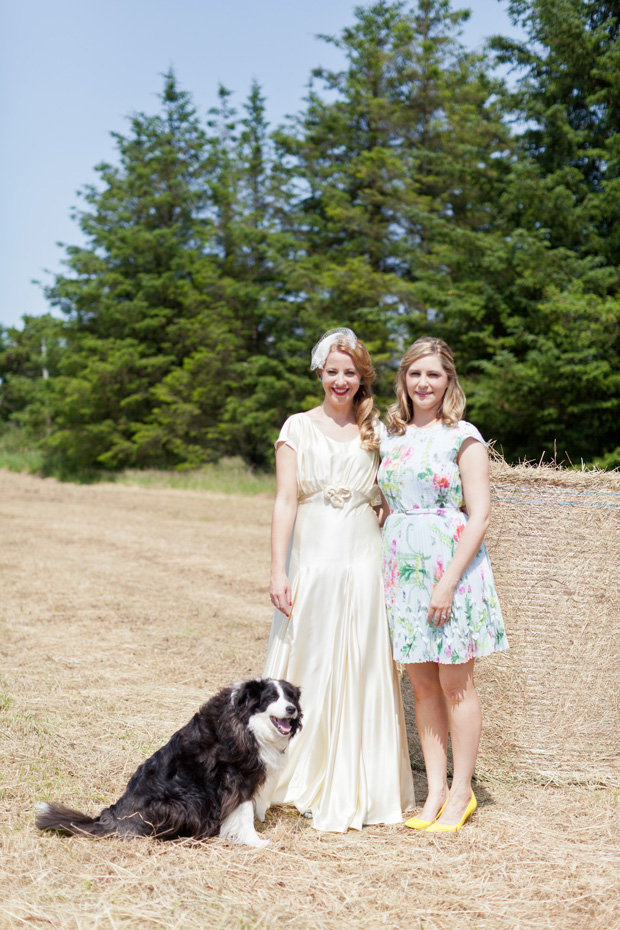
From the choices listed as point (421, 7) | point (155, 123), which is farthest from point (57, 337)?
point (421, 7)

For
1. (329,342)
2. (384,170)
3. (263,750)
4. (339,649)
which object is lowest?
(263,750)

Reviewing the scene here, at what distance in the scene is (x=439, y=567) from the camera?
323 centimetres

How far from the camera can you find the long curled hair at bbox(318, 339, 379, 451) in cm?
352

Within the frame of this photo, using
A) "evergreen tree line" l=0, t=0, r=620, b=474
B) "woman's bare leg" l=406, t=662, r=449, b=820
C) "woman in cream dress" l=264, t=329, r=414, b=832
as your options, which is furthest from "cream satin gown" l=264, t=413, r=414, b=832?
"evergreen tree line" l=0, t=0, r=620, b=474

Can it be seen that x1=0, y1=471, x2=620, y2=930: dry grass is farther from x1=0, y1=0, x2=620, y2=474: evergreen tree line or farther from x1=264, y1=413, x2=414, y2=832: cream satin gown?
x1=0, y1=0, x2=620, y2=474: evergreen tree line

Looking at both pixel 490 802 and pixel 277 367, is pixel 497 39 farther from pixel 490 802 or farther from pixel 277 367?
pixel 490 802

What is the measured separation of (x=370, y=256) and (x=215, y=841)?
2085 centimetres

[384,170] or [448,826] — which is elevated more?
[384,170]

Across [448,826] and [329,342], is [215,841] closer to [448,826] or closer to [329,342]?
Result: [448,826]

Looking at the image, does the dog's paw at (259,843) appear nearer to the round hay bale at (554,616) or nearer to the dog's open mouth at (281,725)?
the dog's open mouth at (281,725)

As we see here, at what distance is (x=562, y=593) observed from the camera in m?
3.86

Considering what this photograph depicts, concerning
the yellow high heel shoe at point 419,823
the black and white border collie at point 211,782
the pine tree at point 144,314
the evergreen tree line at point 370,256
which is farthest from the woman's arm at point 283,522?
the pine tree at point 144,314

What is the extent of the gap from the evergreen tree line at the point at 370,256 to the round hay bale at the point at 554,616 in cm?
511

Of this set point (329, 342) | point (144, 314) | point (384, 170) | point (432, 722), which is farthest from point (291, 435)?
point (144, 314)
